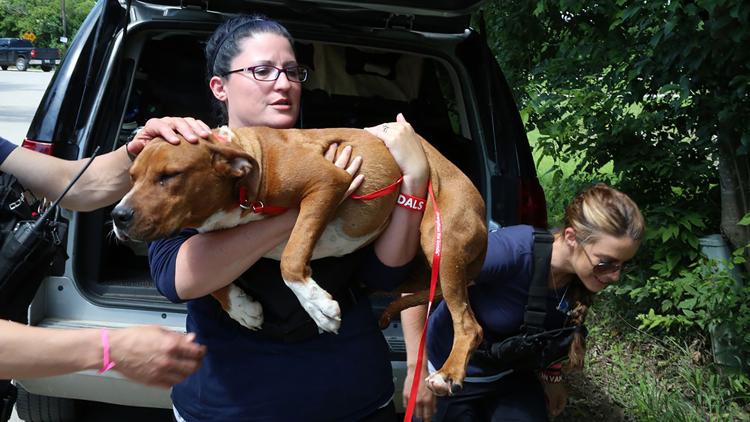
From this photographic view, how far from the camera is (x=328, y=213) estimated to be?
1.94m

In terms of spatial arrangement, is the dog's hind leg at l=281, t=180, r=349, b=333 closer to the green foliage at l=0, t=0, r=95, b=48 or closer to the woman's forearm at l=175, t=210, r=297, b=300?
the woman's forearm at l=175, t=210, r=297, b=300

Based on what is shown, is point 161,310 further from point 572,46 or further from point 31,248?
point 572,46

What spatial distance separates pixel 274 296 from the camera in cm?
200

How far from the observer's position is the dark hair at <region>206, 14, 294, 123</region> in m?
2.20

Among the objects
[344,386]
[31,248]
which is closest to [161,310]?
[31,248]

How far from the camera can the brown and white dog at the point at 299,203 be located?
5.96 feet

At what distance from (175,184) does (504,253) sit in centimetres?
130

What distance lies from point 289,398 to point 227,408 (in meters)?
0.16

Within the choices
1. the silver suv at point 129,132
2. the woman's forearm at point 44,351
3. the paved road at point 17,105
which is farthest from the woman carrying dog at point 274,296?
the paved road at point 17,105

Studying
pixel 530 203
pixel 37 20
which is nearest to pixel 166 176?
pixel 530 203

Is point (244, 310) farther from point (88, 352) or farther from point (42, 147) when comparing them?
point (42, 147)

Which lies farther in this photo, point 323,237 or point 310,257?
point 323,237

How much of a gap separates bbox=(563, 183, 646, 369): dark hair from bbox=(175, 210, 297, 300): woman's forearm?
51.7 inches

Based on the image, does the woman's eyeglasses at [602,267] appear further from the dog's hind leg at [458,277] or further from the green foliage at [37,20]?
the green foliage at [37,20]
